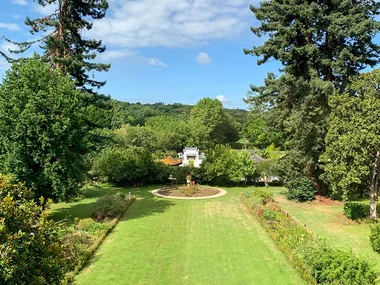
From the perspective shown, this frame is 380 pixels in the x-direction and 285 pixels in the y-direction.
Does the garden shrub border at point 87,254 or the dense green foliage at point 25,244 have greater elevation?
the dense green foliage at point 25,244

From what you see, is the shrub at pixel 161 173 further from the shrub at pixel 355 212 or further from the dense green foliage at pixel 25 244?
the dense green foliage at pixel 25 244

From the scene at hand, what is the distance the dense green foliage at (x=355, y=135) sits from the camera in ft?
48.9

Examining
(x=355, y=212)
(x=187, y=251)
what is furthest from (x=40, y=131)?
(x=355, y=212)

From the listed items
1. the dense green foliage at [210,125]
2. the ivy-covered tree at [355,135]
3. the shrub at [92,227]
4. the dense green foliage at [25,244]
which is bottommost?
the shrub at [92,227]

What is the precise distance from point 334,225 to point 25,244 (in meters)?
15.6

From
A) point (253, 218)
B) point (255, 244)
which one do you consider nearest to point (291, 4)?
point (253, 218)

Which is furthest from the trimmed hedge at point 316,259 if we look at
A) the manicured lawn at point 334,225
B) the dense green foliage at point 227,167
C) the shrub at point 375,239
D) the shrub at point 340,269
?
the dense green foliage at point 227,167

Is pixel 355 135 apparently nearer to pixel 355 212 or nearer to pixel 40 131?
pixel 355 212

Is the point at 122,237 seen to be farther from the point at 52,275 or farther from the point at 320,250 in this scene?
the point at 52,275

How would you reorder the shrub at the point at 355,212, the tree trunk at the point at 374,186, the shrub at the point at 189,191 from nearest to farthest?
1. the tree trunk at the point at 374,186
2. the shrub at the point at 355,212
3. the shrub at the point at 189,191

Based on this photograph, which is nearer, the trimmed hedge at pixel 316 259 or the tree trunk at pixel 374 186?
the trimmed hedge at pixel 316 259

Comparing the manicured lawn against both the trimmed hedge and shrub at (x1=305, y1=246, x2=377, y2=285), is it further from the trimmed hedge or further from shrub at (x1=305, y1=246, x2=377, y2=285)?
shrub at (x1=305, y1=246, x2=377, y2=285)

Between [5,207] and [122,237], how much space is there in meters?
10.5

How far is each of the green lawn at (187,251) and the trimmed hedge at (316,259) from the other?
392 mm
